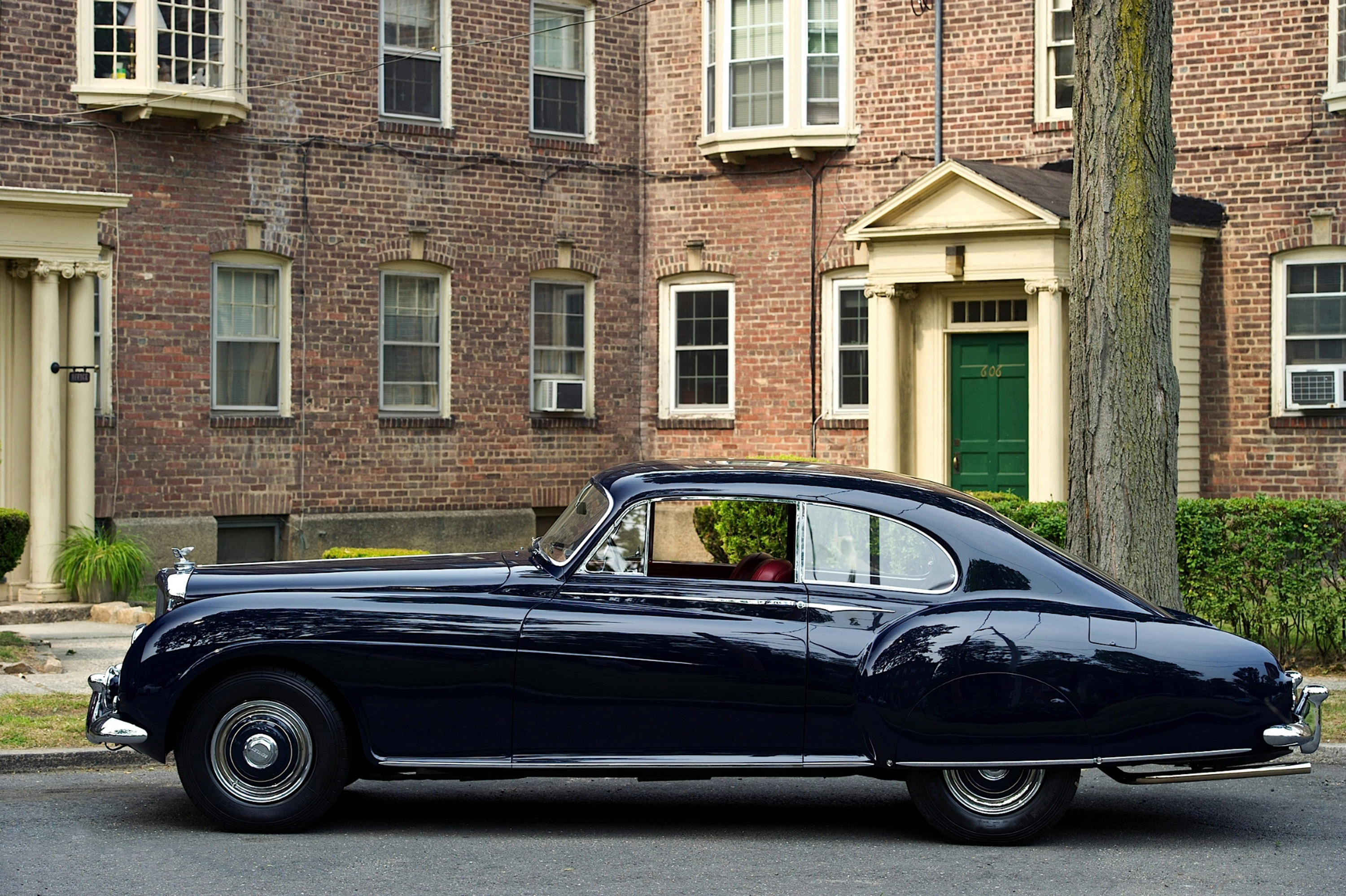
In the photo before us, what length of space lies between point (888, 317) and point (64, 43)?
9102mm

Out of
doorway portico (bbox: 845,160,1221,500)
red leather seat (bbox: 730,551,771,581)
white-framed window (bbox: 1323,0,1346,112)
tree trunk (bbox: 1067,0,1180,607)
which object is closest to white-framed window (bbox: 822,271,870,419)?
doorway portico (bbox: 845,160,1221,500)

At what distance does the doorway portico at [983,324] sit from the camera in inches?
635

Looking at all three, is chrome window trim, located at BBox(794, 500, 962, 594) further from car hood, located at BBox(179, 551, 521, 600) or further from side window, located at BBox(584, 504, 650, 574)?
car hood, located at BBox(179, 551, 521, 600)

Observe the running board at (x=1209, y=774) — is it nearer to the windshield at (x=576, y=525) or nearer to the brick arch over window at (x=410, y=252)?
the windshield at (x=576, y=525)

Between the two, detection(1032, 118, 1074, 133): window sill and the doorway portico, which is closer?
the doorway portico

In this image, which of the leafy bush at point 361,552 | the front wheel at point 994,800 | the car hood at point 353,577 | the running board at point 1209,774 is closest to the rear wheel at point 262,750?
the car hood at point 353,577

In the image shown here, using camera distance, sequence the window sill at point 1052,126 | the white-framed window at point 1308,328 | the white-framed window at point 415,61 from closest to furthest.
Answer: the white-framed window at point 1308,328, the window sill at point 1052,126, the white-framed window at point 415,61

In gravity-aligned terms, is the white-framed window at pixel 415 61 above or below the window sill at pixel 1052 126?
above

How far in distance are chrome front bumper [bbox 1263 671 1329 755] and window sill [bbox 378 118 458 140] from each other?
1390 centimetres

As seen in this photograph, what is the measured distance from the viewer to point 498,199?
19297 millimetres

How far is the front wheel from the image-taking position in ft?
22.2

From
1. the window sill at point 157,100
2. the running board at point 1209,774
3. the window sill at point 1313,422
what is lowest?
the running board at point 1209,774

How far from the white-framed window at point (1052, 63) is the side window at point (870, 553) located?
12.4 metres

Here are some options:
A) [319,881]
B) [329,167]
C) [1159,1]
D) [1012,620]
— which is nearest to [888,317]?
[329,167]
